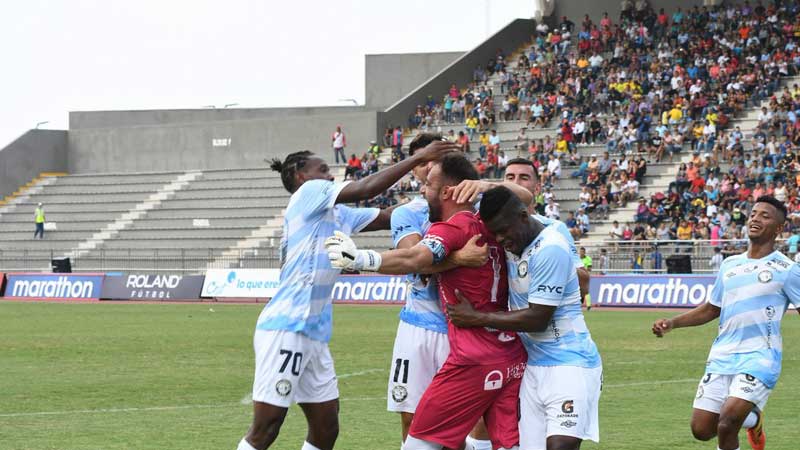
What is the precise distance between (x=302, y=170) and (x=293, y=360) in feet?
4.52

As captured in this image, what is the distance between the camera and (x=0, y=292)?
43.8 metres

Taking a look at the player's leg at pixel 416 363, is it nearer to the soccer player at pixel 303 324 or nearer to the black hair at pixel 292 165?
the soccer player at pixel 303 324

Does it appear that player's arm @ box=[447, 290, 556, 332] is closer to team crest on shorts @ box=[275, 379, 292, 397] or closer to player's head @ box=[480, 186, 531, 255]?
player's head @ box=[480, 186, 531, 255]

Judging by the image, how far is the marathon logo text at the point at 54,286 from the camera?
41.8 metres

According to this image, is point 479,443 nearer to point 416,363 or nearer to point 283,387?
point 416,363

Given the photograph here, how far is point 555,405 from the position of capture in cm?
739

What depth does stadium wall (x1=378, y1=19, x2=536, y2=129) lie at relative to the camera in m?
54.5

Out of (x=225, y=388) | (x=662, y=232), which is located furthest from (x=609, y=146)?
(x=225, y=388)

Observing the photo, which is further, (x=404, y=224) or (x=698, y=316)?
(x=698, y=316)

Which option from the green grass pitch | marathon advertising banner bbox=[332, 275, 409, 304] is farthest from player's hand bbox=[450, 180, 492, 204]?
marathon advertising banner bbox=[332, 275, 409, 304]

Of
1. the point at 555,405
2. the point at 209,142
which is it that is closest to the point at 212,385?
the point at 555,405

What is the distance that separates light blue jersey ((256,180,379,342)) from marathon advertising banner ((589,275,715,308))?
23.4 meters

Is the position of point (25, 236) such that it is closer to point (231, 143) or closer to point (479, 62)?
point (231, 143)

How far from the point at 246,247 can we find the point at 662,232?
18506 mm
